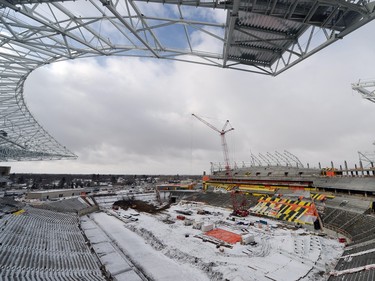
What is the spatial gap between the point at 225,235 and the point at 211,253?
7.74m

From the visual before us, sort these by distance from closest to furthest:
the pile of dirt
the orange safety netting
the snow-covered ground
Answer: the snow-covered ground → the orange safety netting → the pile of dirt

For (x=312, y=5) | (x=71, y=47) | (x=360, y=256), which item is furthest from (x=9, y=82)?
(x=360, y=256)

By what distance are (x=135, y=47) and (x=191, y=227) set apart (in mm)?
31130

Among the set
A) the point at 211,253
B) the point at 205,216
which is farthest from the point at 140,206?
the point at 211,253

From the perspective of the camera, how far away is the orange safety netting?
97.4 ft

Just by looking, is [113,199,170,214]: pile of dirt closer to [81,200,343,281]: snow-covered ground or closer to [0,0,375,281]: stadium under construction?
[0,0,375,281]: stadium under construction

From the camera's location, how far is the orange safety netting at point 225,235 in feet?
97.4

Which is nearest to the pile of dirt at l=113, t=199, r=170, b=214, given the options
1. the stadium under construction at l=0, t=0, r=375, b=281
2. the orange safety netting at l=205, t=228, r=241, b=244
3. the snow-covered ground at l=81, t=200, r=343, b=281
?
the stadium under construction at l=0, t=0, r=375, b=281

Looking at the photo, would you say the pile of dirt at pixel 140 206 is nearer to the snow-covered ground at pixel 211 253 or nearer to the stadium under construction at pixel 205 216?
the stadium under construction at pixel 205 216

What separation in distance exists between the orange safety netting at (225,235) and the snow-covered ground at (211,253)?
5.22 ft

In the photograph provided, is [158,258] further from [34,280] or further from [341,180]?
[341,180]

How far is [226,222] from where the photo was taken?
40031 millimetres

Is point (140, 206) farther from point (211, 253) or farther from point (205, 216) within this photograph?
point (211, 253)

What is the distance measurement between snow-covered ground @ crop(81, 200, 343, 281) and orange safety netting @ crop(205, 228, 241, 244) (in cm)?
159
